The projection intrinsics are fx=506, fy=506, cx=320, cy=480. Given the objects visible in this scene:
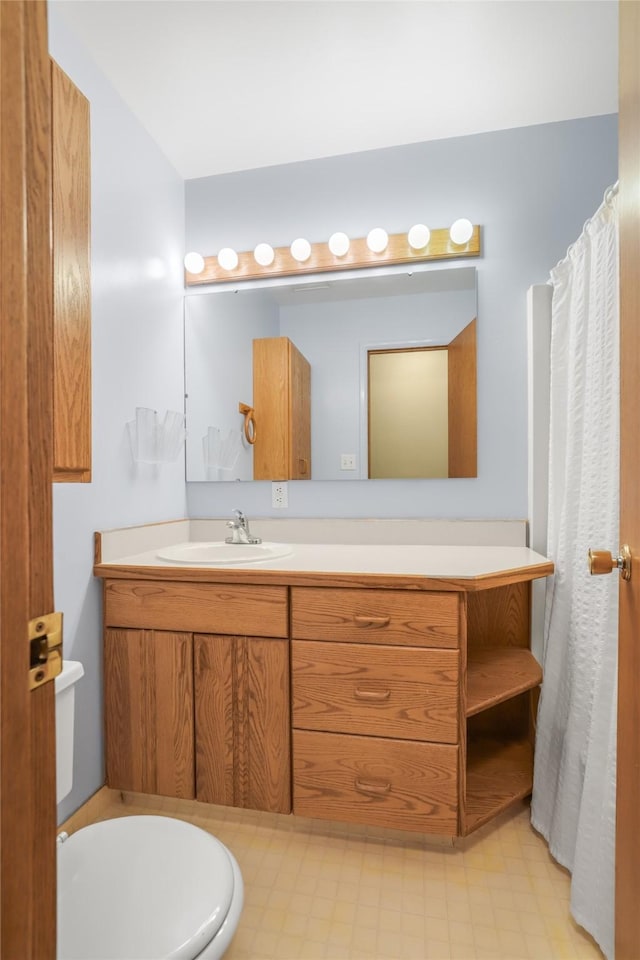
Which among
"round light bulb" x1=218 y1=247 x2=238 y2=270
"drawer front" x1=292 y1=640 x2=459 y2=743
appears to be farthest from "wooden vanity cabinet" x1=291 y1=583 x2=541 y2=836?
"round light bulb" x1=218 y1=247 x2=238 y2=270

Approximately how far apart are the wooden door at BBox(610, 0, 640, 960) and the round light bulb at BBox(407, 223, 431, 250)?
3.60ft

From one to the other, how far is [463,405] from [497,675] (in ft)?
3.20

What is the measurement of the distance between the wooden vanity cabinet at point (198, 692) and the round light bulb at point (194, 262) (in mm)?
1355

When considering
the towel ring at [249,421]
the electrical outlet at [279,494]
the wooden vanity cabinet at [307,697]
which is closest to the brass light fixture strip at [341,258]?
the towel ring at [249,421]

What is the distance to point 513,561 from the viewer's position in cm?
157

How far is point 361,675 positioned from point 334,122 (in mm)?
1930

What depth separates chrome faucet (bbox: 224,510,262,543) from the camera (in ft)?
6.39

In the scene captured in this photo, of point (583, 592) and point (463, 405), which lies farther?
point (463, 405)

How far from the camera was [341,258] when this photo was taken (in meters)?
2.02

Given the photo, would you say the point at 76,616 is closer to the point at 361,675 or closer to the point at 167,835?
the point at 167,835

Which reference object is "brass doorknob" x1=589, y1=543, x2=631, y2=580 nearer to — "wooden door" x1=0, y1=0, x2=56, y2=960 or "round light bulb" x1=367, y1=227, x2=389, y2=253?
"wooden door" x1=0, y1=0, x2=56, y2=960

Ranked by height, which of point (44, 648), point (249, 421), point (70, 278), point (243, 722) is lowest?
point (243, 722)

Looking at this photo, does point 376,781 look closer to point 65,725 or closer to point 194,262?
point 65,725

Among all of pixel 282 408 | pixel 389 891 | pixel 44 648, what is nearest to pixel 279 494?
pixel 282 408
